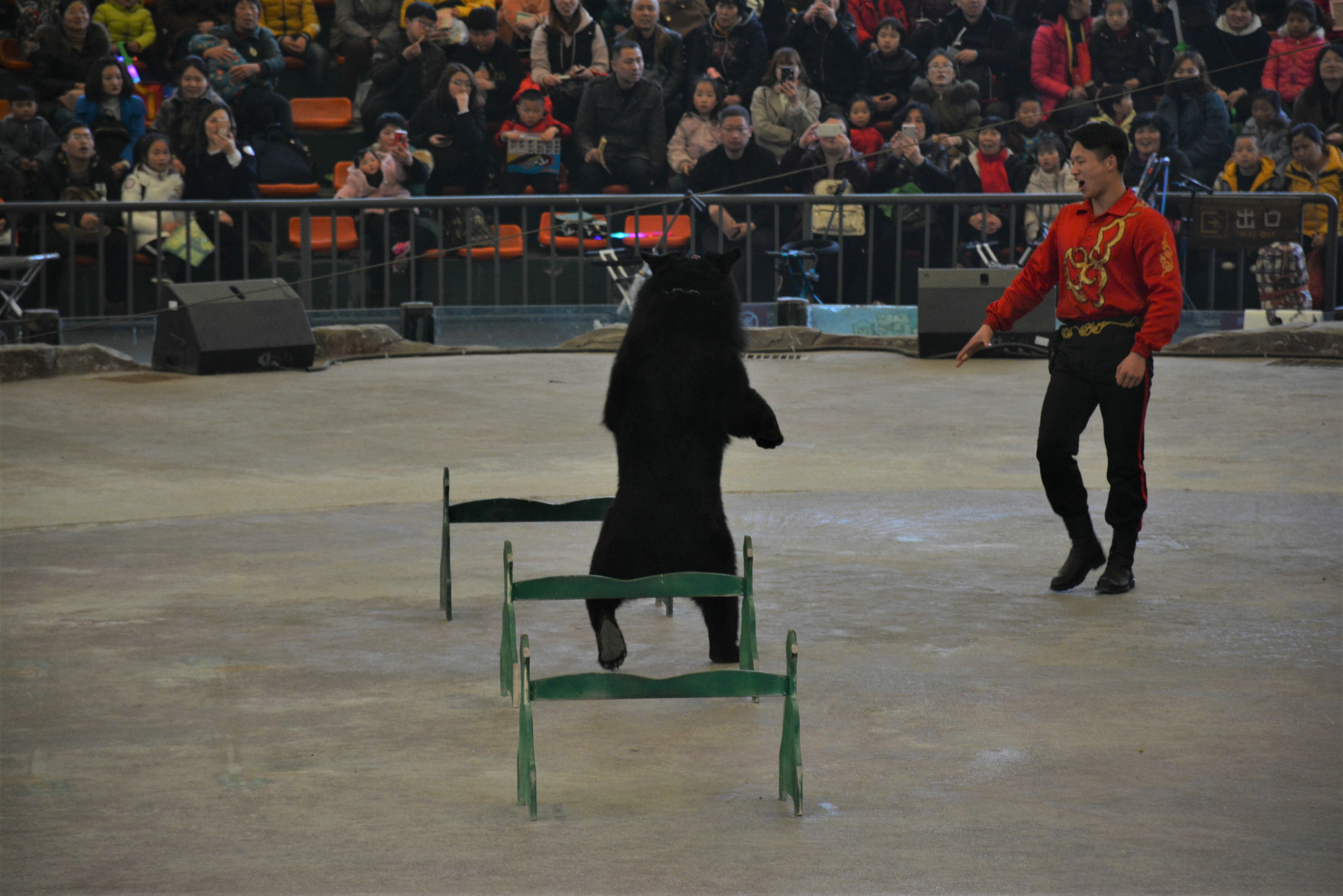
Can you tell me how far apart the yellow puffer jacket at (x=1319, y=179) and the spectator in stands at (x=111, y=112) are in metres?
10.2

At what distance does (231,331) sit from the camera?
1229cm

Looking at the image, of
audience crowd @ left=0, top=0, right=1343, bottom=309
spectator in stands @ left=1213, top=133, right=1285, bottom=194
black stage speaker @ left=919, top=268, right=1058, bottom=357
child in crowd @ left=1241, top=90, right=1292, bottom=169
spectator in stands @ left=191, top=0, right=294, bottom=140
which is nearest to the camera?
black stage speaker @ left=919, top=268, right=1058, bottom=357

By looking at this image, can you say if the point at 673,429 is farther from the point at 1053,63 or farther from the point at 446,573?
the point at 1053,63

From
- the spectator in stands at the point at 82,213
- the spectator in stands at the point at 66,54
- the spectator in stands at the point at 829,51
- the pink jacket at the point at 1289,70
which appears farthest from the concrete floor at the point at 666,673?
the pink jacket at the point at 1289,70

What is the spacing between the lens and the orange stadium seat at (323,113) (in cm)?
1641

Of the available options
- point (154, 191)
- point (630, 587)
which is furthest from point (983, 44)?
point (630, 587)

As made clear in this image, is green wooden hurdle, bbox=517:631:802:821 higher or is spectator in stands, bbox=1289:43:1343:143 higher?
spectator in stands, bbox=1289:43:1343:143

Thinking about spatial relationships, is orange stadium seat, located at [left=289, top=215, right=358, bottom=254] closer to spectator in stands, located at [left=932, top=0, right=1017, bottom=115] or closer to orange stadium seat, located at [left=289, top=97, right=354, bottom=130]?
orange stadium seat, located at [left=289, top=97, right=354, bottom=130]

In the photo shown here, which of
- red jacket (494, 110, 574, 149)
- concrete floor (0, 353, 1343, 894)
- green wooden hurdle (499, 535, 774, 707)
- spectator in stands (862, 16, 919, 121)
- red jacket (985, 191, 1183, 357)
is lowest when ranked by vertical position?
concrete floor (0, 353, 1343, 894)

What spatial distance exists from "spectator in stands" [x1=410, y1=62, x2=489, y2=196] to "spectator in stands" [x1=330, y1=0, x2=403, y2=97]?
1.65 meters

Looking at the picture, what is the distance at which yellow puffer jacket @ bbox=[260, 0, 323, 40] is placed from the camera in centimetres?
1670

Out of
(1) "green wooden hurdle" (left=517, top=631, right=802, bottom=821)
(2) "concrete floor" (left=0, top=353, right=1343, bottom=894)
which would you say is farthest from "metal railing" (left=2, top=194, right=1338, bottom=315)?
(1) "green wooden hurdle" (left=517, top=631, right=802, bottom=821)

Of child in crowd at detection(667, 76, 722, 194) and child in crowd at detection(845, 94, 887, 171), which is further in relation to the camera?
child in crowd at detection(845, 94, 887, 171)

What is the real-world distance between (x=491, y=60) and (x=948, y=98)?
441 cm
